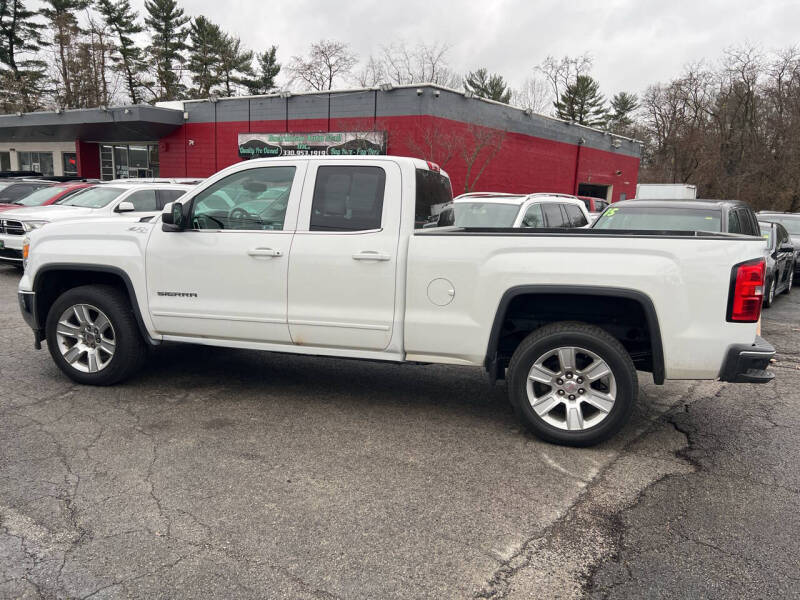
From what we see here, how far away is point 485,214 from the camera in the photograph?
31.0ft

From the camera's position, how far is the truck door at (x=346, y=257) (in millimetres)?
4586

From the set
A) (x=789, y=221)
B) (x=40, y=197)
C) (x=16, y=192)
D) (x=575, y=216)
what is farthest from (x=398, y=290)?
(x=789, y=221)

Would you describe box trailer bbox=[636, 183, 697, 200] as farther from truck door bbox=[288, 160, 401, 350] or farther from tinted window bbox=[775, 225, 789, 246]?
truck door bbox=[288, 160, 401, 350]

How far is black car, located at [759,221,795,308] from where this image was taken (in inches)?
412

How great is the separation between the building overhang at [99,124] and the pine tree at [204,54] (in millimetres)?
19916

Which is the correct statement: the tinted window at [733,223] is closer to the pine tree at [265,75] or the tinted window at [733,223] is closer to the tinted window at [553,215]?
the tinted window at [553,215]

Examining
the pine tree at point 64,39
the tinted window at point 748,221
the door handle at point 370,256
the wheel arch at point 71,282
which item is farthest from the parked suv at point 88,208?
the pine tree at point 64,39

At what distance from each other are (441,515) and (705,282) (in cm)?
222

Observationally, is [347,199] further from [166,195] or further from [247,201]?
[166,195]

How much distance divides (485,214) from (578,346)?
547 cm

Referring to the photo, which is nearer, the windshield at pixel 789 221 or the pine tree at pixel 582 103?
the windshield at pixel 789 221

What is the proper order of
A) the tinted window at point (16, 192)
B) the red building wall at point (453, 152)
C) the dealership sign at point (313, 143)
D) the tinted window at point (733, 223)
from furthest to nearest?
the dealership sign at point (313, 143) → the red building wall at point (453, 152) → the tinted window at point (16, 192) → the tinted window at point (733, 223)

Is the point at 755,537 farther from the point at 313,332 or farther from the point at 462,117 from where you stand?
the point at 462,117

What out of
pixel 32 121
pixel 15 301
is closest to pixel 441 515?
pixel 15 301
